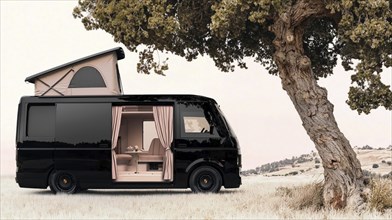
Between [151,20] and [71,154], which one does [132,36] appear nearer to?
[151,20]

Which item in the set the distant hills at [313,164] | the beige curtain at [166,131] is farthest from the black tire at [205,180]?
the distant hills at [313,164]

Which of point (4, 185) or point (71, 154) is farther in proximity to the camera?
point (4, 185)

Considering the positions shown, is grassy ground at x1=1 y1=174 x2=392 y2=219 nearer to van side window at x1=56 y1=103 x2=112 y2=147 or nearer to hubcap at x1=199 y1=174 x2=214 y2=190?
hubcap at x1=199 y1=174 x2=214 y2=190

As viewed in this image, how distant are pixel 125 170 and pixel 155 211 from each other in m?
5.38

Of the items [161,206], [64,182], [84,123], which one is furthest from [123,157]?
[161,206]

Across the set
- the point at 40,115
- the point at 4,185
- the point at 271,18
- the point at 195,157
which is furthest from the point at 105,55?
the point at 4,185

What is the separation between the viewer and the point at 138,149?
2011 centimetres

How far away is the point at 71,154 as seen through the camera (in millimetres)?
18672

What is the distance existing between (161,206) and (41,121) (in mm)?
5890

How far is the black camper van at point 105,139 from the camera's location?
18.2 m

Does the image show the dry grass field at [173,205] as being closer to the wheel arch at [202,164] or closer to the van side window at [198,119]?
the wheel arch at [202,164]

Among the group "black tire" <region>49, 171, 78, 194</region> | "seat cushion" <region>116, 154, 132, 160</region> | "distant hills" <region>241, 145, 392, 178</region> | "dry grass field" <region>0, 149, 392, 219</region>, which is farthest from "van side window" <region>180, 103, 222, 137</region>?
"distant hills" <region>241, 145, 392, 178</region>

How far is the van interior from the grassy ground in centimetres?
66

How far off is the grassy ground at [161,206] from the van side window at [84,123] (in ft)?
5.57
